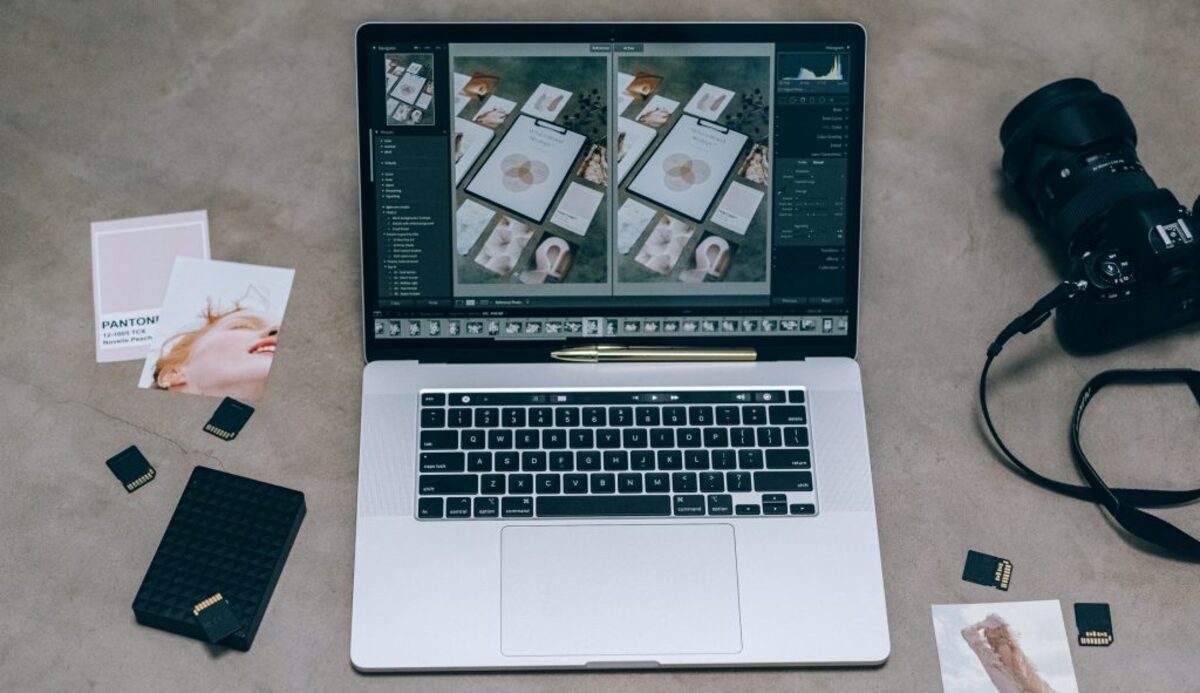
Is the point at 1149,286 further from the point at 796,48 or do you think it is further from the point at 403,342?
the point at 403,342

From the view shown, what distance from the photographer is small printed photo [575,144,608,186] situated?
1161mm

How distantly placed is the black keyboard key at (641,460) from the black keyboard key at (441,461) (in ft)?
0.55

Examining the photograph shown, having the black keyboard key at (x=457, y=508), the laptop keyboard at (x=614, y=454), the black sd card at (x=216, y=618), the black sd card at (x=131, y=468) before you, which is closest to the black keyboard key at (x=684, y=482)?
the laptop keyboard at (x=614, y=454)

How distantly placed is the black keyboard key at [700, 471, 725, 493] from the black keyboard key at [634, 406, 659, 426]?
73 millimetres

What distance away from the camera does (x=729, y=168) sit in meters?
1.17

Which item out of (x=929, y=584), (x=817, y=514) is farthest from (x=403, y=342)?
(x=929, y=584)

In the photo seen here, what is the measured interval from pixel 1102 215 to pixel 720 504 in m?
0.50

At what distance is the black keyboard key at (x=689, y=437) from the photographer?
1139 millimetres

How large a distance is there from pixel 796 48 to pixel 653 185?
198 millimetres

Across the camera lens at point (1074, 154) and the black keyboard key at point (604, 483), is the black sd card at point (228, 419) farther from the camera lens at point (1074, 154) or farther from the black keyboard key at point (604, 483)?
the camera lens at point (1074, 154)

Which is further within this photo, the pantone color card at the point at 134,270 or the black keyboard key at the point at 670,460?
the pantone color card at the point at 134,270

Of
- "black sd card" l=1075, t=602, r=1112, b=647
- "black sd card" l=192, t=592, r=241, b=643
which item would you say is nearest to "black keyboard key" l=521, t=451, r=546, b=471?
"black sd card" l=192, t=592, r=241, b=643

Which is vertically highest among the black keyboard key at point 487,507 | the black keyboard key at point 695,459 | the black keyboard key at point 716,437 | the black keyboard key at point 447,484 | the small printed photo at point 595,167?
the small printed photo at point 595,167

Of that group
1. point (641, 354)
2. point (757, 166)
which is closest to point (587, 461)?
point (641, 354)
